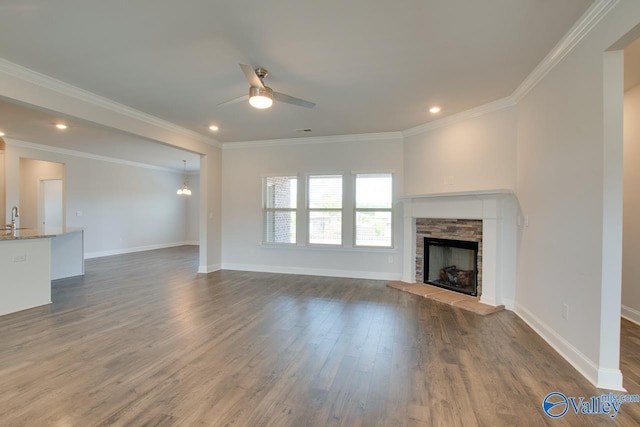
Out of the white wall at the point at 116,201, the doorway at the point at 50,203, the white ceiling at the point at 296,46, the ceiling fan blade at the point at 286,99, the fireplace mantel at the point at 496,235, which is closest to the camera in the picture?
the white ceiling at the point at 296,46

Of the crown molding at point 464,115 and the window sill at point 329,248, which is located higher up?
the crown molding at point 464,115

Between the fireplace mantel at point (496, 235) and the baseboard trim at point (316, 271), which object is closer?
the fireplace mantel at point (496, 235)

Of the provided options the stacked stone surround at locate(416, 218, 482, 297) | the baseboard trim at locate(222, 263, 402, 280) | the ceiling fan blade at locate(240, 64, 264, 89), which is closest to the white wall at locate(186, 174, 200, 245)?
the baseboard trim at locate(222, 263, 402, 280)

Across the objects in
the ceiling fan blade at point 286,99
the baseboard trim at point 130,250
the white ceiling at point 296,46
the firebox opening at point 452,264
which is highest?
the white ceiling at point 296,46

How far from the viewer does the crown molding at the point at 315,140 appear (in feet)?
18.2

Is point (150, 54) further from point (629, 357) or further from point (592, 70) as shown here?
point (629, 357)

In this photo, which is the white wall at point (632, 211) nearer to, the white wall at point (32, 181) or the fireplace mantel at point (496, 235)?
the fireplace mantel at point (496, 235)

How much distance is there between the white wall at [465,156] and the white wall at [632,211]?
1.21 metres

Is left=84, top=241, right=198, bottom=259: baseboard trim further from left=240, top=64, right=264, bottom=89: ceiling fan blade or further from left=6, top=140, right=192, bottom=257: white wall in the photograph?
left=240, top=64, right=264, bottom=89: ceiling fan blade

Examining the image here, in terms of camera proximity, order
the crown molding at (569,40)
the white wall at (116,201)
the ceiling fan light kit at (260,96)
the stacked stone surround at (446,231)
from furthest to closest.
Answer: the white wall at (116,201)
the stacked stone surround at (446,231)
the ceiling fan light kit at (260,96)
the crown molding at (569,40)

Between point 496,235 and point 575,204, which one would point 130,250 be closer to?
point 496,235

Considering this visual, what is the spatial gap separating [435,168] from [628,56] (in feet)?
8.02

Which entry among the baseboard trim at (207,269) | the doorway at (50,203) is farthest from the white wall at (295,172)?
the doorway at (50,203)

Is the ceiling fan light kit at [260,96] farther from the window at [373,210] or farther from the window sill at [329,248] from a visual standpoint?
the window sill at [329,248]
